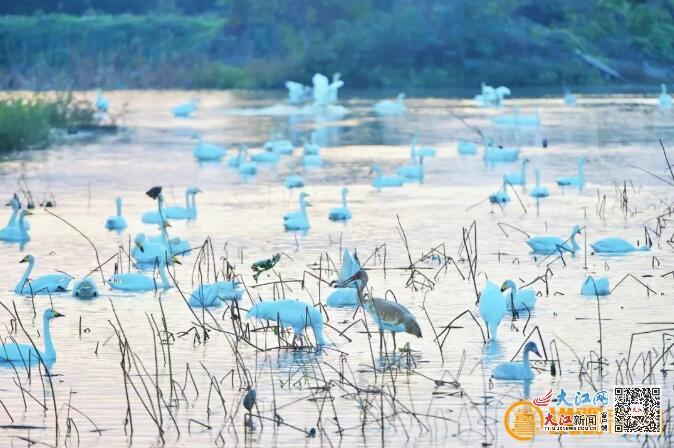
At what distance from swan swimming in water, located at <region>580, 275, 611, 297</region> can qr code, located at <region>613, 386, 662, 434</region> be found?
300 cm

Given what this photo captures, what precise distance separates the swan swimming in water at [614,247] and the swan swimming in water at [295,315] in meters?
4.39

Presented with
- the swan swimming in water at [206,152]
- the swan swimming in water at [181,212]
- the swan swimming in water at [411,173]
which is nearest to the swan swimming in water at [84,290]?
the swan swimming in water at [181,212]

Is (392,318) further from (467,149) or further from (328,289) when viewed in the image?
(467,149)

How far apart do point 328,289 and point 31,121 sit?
51.8 ft

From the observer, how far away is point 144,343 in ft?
30.9

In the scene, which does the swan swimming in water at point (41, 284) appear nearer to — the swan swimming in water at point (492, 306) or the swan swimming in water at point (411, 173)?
the swan swimming in water at point (492, 306)

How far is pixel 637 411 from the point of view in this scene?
24.0 feet

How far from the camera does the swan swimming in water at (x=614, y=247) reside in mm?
12820

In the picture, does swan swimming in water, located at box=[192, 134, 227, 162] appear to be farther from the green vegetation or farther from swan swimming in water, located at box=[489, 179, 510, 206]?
the green vegetation

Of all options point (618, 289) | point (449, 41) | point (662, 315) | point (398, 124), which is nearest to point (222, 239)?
point (618, 289)

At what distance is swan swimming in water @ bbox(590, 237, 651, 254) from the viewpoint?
1282cm

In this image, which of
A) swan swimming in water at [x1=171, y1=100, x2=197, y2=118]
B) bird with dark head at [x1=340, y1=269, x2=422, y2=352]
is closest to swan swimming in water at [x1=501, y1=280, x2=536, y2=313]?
bird with dark head at [x1=340, y1=269, x2=422, y2=352]

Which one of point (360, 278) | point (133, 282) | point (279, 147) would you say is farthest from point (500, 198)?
point (360, 278)

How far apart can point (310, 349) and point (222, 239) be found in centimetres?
556
